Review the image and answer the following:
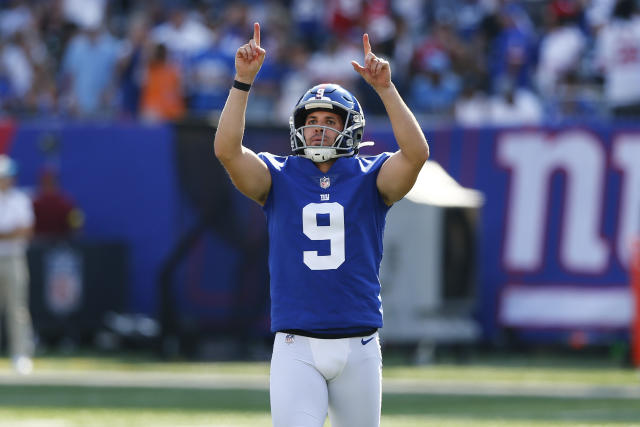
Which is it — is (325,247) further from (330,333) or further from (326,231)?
(330,333)

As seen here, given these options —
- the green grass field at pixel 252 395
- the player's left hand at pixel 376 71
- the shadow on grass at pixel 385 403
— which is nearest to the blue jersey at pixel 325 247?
the player's left hand at pixel 376 71

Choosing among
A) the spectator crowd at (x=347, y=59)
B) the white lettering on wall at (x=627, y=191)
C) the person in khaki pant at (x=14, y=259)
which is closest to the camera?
the person in khaki pant at (x=14, y=259)

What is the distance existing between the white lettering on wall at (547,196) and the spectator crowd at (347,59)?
0.33m

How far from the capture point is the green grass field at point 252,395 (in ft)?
32.2

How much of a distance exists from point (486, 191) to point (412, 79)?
2.09 metres

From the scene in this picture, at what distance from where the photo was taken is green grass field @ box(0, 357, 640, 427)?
9820 millimetres

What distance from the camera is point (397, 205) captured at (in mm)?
14391

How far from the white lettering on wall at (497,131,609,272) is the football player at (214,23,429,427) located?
32.0ft

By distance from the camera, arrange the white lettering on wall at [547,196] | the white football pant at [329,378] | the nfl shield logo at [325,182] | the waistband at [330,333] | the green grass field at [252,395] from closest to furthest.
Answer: the white football pant at [329,378]
the waistband at [330,333]
the nfl shield logo at [325,182]
the green grass field at [252,395]
the white lettering on wall at [547,196]

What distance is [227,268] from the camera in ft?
50.0

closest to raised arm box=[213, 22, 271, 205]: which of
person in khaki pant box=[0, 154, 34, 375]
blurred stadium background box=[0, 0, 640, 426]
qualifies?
blurred stadium background box=[0, 0, 640, 426]

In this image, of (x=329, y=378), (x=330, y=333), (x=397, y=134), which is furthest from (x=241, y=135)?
(x=329, y=378)

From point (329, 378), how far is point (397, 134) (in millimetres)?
1021

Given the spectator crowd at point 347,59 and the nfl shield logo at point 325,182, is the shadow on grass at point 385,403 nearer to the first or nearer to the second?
the spectator crowd at point 347,59
